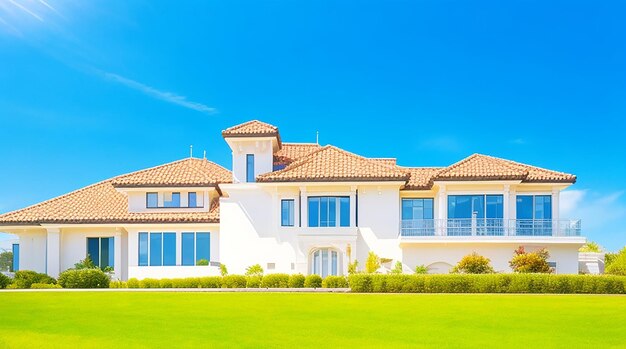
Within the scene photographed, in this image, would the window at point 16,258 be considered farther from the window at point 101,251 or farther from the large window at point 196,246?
the large window at point 196,246

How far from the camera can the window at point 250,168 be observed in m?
40.7

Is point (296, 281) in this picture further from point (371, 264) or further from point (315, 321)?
point (315, 321)

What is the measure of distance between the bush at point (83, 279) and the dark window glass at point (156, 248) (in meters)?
4.27

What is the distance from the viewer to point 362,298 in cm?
2658

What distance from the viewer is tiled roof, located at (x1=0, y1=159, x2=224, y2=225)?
133ft

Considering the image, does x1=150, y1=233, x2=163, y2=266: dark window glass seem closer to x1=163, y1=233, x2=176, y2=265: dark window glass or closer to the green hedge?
x1=163, y1=233, x2=176, y2=265: dark window glass

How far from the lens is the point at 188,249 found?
1615 inches

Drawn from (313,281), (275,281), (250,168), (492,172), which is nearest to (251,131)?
(250,168)

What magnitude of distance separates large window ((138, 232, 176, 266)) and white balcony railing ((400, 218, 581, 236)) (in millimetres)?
13475

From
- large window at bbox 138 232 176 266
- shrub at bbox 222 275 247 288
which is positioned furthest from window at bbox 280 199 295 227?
large window at bbox 138 232 176 266

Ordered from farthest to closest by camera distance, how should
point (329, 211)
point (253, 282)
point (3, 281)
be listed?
point (329, 211), point (3, 281), point (253, 282)

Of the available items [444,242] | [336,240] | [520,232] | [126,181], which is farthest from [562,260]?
[126,181]

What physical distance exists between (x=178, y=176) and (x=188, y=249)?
4.47 m

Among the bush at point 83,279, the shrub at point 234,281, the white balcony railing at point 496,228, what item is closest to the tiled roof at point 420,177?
the white balcony railing at point 496,228
